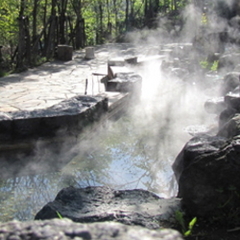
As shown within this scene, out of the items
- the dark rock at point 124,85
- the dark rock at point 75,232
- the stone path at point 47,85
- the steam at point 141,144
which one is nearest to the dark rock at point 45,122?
the steam at point 141,144

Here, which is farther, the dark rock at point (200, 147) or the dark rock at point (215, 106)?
the dark rock at point (215, 106)

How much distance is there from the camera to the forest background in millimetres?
12750

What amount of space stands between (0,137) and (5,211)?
4.78ft

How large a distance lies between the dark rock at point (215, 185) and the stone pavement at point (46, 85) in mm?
4215

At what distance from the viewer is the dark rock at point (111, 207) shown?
2551 millimetres

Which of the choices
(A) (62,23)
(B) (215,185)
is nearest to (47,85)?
(B) (215,185)

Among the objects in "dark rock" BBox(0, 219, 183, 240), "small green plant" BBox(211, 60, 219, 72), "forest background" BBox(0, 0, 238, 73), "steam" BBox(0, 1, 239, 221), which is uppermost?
"forest background" BBox(0, 0, 238, 73)

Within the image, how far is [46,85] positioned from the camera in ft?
29.8

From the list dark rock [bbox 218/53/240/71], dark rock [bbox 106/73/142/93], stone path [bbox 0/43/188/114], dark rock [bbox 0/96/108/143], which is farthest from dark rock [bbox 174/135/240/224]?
dark rock [bbox 218/53/240/71]

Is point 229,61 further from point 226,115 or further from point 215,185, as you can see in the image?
point 215,185

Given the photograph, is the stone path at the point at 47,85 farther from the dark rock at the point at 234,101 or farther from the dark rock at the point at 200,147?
the dark rock at the point at 200,147

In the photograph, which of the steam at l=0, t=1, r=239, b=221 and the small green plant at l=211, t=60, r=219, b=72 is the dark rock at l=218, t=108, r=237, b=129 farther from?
the small green plant at l=211, t=60, r=219, b=72

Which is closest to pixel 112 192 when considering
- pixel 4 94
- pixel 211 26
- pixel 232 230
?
pixel 232 230

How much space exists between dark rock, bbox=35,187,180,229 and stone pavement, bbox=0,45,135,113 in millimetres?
3760
